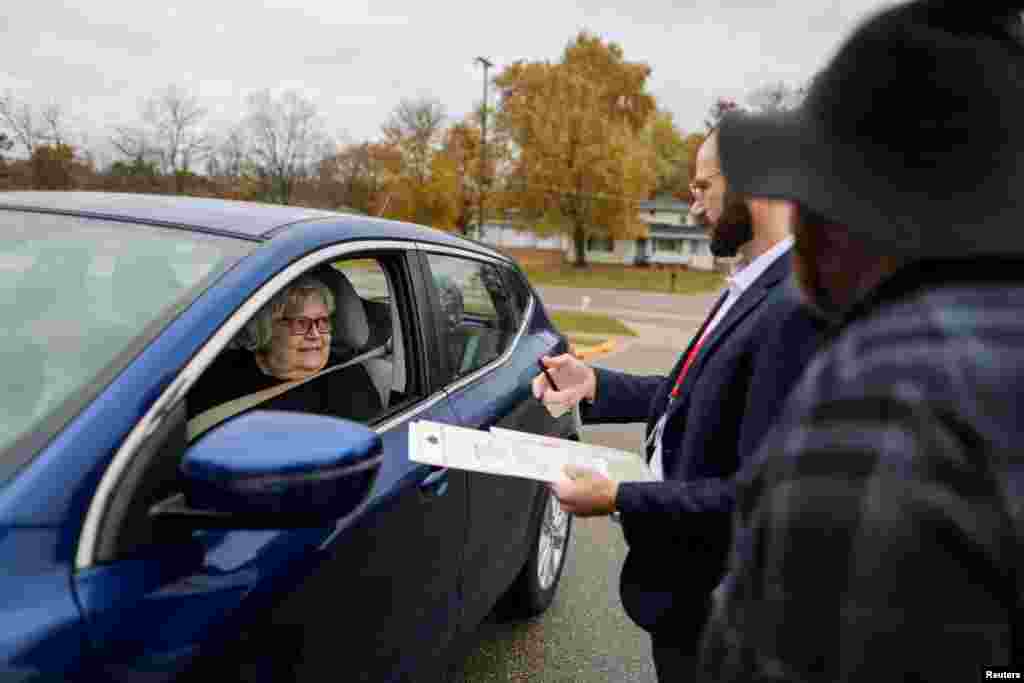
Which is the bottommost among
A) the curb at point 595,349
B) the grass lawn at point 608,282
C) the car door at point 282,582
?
the curb at point 595,349

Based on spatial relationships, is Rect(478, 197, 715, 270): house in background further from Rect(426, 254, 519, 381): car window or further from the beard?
the beard

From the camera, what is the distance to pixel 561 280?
37.4 metres

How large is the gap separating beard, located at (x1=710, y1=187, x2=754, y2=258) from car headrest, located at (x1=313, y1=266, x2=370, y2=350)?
1463mm

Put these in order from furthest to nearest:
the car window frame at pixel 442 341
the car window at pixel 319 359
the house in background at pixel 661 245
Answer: the house in background at pixel 661 245, the car window frame at pixel 442 341, the car window at pixel 319 359

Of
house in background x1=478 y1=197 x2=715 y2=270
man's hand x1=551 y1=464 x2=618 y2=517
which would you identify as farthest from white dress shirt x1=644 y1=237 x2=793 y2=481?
house in background x1=478 y1=197 x2=715 y2=270

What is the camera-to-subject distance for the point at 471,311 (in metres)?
3.16

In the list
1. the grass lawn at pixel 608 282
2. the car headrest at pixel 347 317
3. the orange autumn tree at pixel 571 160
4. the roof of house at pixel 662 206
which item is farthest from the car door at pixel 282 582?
the roof of house at pixel 662 206

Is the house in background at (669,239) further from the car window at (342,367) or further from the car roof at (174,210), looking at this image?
the car roof at (174,210)

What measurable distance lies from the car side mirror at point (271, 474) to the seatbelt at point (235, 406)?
432mm

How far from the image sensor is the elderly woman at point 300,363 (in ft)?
7.51

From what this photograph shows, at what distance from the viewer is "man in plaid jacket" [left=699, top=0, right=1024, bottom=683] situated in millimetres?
671

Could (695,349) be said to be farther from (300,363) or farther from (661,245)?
(661,245)

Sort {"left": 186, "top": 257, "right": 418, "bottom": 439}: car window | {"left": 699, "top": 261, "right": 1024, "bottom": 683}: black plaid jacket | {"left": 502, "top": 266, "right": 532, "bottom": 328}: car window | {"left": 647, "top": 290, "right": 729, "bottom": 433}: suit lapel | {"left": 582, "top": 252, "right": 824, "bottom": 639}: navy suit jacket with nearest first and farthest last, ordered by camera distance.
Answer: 1. {"left": 699, "top": 261, "right": 1024, "bottom": 683}: black plaid jacket
2. {"left": 582, "top": 252, "right": 824, "bottom": 639}: navy suit jacket
3. {"left": 647, "top": 290, "right": 729, "bottom": 433}: suit lapel
4. {"left": 186, "top": 257, "right": 418, "bottom": 439}: car window
5. {"left": 502, "top": 266, "right": 532, "bottom": 328}: car window

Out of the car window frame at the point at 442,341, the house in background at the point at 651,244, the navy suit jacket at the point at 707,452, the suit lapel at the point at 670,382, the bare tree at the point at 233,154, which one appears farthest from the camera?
the house in background at the point at 651,244
